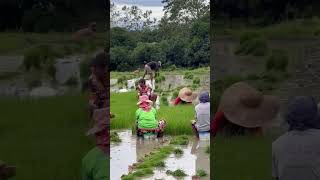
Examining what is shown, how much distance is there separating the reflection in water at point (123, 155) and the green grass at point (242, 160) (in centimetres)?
147

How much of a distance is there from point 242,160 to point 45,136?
939 mm

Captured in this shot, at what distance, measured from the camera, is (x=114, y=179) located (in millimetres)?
3900

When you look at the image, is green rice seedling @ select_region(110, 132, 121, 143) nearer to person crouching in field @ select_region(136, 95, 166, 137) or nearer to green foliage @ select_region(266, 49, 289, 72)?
person crouching in field @ select_region(136, 95, 166, 137)

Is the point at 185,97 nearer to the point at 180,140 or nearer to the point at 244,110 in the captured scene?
the point at 180,140

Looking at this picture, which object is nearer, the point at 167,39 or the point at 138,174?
the point at 138,174

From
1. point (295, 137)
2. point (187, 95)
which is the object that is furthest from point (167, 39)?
point (295, 137)

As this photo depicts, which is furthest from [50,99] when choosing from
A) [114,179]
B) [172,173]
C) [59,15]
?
[172,173]

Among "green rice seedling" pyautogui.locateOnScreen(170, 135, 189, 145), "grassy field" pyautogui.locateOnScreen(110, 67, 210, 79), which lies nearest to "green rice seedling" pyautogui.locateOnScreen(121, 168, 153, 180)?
"green rice seedling" pyautogui.locateOnScreen(170, 135, 189, 145)

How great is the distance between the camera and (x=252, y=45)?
102 inches

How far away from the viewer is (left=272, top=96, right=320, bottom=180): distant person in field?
2.44 metres

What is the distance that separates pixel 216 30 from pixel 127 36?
487cm

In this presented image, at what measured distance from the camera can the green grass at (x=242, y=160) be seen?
8.53 ft

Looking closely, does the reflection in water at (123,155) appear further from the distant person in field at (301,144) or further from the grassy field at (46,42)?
the distant person in field at (301,144)

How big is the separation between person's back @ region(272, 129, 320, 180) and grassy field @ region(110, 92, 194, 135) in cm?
315
